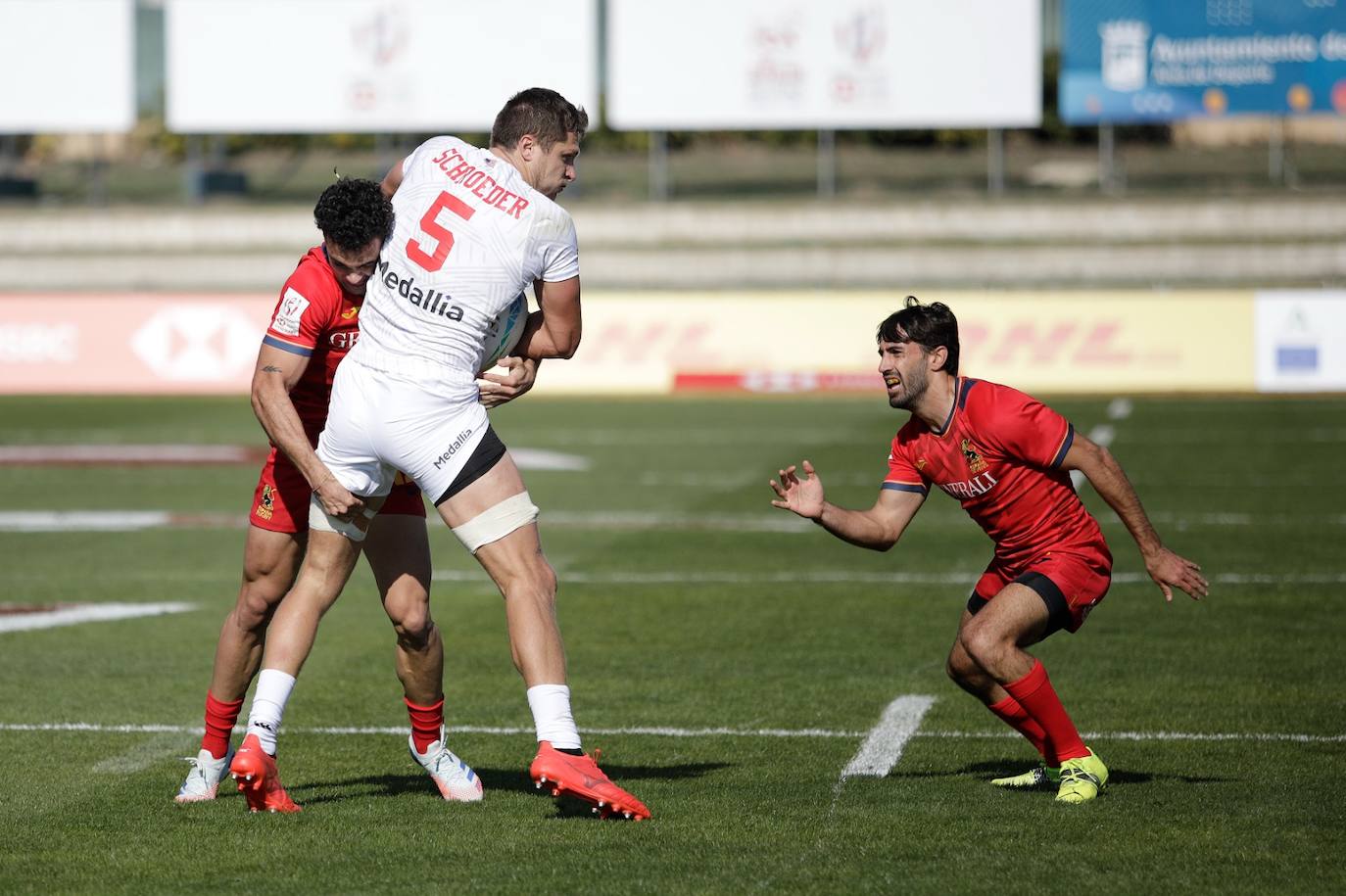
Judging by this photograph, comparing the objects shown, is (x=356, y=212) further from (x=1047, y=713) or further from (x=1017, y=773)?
(x=1017, y=773)

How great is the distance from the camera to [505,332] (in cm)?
582

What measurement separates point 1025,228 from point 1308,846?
3164cm

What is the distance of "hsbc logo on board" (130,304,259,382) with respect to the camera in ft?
87.8

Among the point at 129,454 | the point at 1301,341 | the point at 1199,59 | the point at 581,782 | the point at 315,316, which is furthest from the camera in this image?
the point at 1199,59

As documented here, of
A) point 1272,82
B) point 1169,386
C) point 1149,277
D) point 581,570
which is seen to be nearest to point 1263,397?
point 1169,386

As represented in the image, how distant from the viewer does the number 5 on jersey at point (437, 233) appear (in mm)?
5535

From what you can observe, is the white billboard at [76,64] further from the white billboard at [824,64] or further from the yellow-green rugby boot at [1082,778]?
the yellow-green rugby boot at [1082,778]

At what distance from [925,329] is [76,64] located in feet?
113

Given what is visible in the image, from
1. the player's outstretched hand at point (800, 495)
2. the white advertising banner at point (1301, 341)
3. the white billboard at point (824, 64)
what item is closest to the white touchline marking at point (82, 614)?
the player's outstretched hand at point (800, 495)

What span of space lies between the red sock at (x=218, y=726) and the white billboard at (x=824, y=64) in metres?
30.3

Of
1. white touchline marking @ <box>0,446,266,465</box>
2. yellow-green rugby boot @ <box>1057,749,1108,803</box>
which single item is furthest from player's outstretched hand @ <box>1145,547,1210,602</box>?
white touchline marking @ <box>0,446,266,465</box>

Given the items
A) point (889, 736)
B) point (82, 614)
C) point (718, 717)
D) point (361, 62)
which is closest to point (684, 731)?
point (718, 717)

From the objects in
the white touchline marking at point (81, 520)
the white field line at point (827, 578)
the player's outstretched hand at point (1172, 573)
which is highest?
the player's outstretched hand at point (1172, 573)

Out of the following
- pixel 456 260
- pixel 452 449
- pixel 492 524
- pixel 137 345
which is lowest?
pixel 492 524
